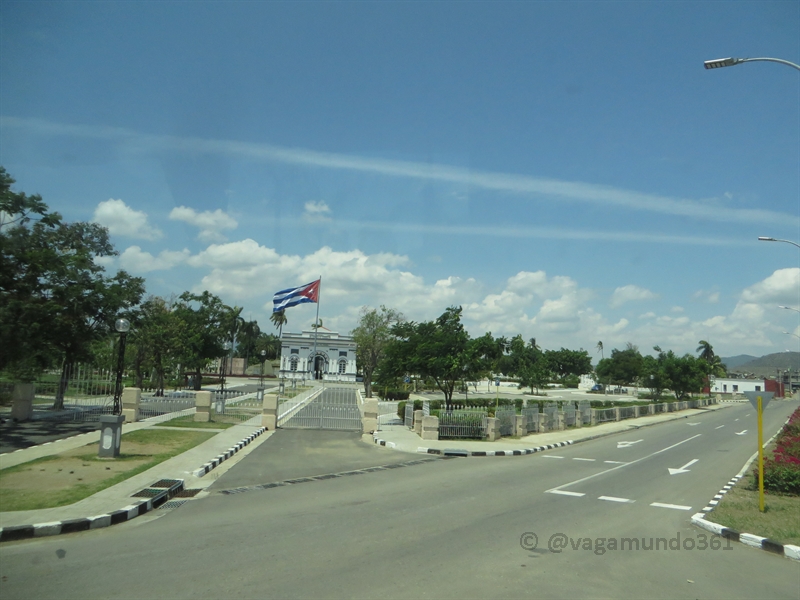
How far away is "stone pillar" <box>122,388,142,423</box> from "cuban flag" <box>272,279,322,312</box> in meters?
15.3

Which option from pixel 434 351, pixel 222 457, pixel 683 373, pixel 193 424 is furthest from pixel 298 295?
pixel 683 373

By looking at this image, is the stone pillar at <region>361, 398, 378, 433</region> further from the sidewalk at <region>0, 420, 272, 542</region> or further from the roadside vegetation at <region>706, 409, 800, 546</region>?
the roadside vegetation at <region>706, 409, 800, 546</region>

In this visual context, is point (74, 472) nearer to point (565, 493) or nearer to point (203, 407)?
point (565, 493)

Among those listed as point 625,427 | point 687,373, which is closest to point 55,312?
point 625,427

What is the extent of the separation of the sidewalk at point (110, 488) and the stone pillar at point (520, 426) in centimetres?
1118

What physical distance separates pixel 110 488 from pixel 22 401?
1504 centimetres

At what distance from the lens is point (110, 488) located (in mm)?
11703

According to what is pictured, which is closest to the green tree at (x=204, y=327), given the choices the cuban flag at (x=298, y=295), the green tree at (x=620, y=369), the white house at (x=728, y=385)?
the cuban flag at (x=298, y=295)

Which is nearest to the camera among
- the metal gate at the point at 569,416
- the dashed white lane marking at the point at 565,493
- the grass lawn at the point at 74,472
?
the grass lawn at the point at 74,472

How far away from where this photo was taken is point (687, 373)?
208 ft

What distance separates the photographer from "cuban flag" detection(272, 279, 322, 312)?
40031 millimetres

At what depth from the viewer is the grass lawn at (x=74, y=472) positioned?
1066 cm

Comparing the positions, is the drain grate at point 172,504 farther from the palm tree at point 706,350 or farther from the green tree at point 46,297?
the palm tree at point 706,350

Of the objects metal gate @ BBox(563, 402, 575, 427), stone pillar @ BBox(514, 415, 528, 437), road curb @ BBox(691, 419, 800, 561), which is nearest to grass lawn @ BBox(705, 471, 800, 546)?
road curb @ BBox(691, 419, 800, 561)
